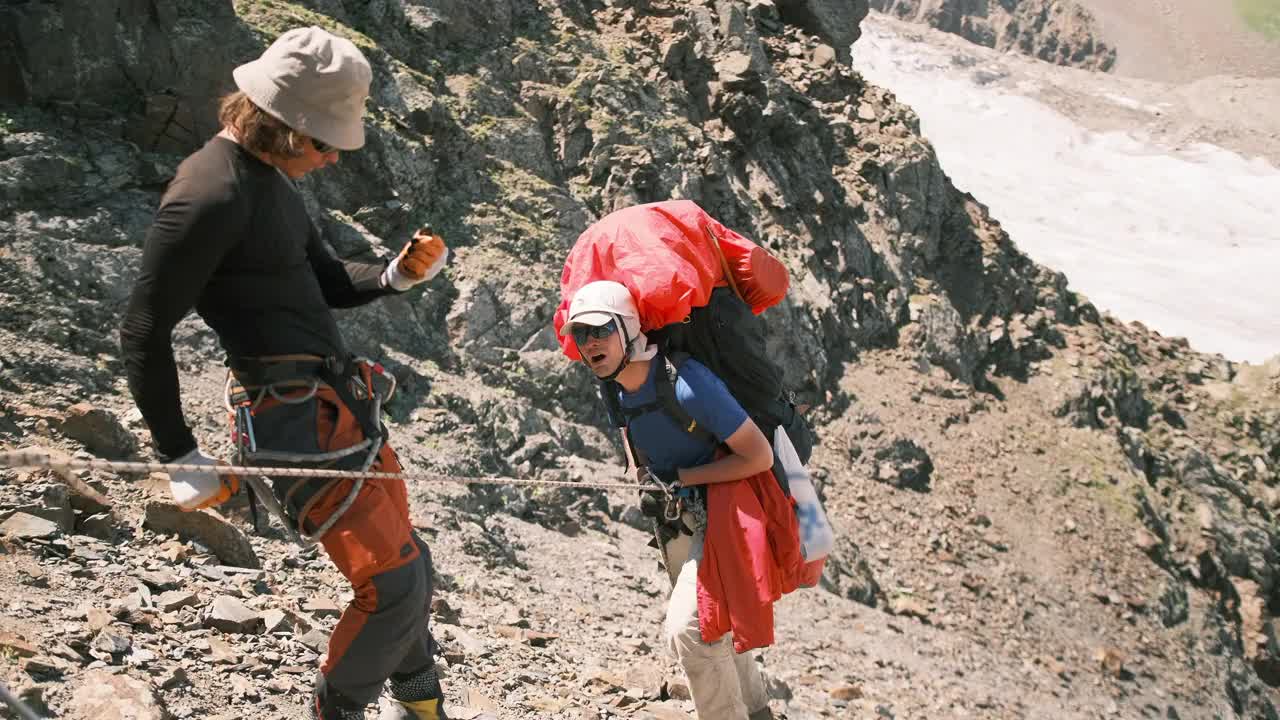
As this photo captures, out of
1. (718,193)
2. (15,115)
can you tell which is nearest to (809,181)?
(718,193)

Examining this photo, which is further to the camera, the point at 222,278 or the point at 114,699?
the point at 114,699

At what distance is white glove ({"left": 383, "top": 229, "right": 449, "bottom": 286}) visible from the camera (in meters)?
3.54

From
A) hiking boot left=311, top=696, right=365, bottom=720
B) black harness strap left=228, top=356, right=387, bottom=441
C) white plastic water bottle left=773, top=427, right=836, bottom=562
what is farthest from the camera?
white plastic water bottle left=773, top=427, right=836, bottom=562

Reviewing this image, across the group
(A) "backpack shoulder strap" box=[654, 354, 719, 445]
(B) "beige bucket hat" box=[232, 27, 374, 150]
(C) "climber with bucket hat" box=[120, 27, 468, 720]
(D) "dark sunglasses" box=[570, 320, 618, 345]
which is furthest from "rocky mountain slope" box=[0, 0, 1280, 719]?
(B) "beige bucket hat" box=[232, 27, 374, 150]

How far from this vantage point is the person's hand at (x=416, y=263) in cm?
354

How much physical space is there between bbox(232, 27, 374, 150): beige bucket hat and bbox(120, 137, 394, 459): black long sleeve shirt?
17cm

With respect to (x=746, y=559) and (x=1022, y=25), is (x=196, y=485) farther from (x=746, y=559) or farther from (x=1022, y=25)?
(x=1022, y=25)

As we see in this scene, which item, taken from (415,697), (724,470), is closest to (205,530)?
(415,697)

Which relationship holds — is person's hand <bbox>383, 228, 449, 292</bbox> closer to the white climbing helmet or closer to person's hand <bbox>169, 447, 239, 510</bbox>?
the white climbing helmet

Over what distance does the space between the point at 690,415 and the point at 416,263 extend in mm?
1147

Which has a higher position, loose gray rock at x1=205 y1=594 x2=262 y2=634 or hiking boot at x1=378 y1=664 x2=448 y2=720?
hiking boot at x1=378 y1=664 x2=448 y2=720

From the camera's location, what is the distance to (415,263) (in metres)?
3.55

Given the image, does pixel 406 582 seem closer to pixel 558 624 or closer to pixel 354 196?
pixel 558 624

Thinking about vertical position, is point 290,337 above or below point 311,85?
below
